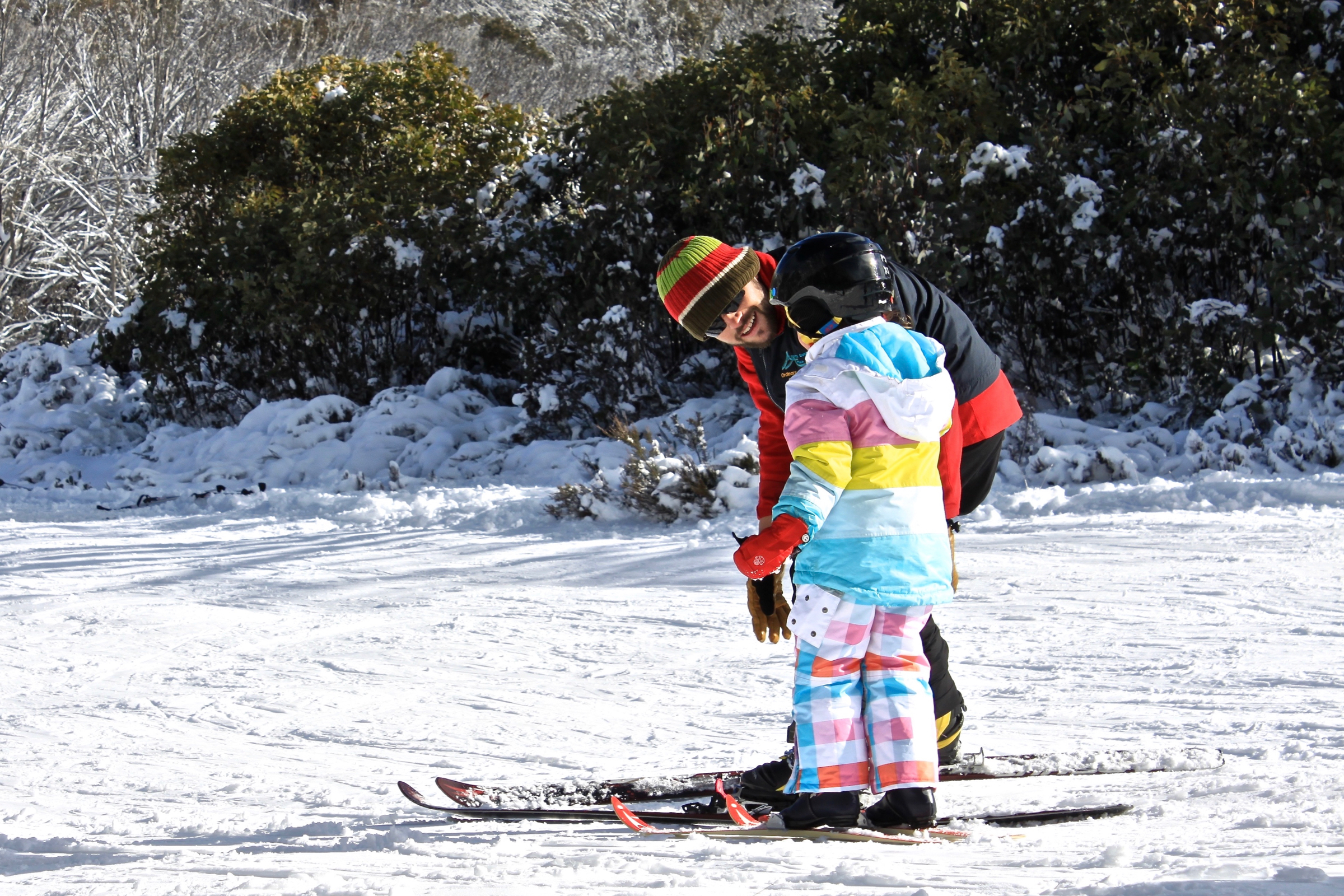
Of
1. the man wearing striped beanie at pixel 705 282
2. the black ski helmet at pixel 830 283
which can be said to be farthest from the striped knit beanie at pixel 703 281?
the black ski helmet at pixel 830 283

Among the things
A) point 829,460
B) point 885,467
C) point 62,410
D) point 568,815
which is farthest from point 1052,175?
point 62,410

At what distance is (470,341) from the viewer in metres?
10.8

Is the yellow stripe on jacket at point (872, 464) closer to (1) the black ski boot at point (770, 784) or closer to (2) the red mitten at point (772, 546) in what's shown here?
(2) the red mitten at point (772, 546)

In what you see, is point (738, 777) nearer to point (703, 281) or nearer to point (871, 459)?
point (871, 459)

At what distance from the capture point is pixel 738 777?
2.87 m

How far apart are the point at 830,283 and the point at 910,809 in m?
1.13

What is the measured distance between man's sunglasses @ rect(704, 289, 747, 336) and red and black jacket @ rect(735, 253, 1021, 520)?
130 mm

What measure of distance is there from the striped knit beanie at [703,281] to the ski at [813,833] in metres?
1.10

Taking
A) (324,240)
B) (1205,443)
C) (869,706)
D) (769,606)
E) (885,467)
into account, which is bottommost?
(869,706)

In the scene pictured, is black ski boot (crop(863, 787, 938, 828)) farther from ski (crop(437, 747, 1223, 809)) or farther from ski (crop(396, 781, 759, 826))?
ski (crop(437, 747, 1223, 809))

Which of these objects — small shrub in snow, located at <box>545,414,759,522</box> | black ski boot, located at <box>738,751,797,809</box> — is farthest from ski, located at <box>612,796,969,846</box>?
small shrub in snow, located at <box>545,414,759,522</box>

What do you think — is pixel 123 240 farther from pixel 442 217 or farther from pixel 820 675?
pixel 820 675

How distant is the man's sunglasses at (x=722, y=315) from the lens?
8.64ft

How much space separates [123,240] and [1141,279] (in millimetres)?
15552
